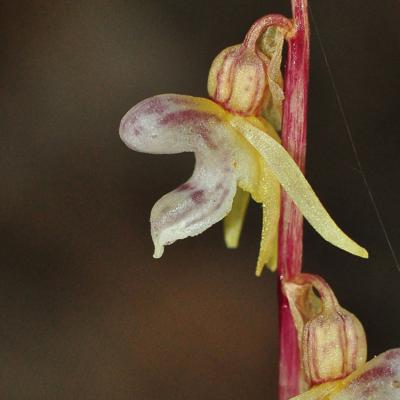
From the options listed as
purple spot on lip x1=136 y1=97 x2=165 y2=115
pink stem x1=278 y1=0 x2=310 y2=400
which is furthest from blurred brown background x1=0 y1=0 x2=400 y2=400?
purple spot on lip x1=136 y1=97 x2=165 y2=115

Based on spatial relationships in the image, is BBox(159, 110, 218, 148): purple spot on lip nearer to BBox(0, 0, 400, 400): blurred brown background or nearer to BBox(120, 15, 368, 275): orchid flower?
BBox(120, 15, 368, 275): orchid flower

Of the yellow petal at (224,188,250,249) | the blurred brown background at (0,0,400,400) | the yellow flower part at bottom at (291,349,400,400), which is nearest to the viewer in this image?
the yellow flower part at bottom at (291,349,400,400)

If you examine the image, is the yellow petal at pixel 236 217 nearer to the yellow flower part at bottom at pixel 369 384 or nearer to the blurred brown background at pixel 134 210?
the yellow flower part at bottom at pixel 369 384

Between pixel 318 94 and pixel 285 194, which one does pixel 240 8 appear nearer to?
pixel 318 94

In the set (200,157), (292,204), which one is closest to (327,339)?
(292,204)

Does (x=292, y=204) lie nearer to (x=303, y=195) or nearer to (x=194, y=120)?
(x=303, y=195)

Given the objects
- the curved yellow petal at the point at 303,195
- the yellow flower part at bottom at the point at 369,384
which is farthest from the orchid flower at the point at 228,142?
the yellow flower part at bottom at the point at 369,384

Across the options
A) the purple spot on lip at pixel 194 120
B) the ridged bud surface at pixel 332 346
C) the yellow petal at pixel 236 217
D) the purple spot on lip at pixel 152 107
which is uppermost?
the purple spot on lip at pixel 152 107
